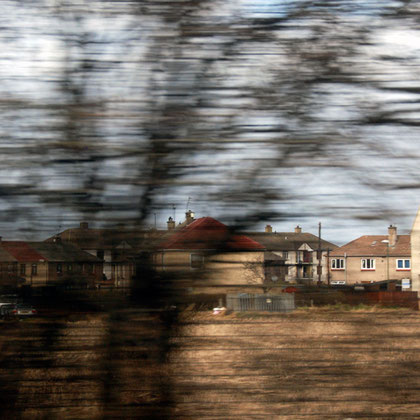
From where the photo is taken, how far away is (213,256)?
1.74m

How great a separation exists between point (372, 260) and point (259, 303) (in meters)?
0.39

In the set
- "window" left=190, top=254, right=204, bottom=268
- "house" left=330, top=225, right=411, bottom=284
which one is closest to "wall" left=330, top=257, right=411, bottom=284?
"house" left=330, top=225, right=411, bottom=284

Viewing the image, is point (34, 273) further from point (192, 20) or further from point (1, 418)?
point (192, 20)

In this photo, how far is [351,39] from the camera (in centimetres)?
180

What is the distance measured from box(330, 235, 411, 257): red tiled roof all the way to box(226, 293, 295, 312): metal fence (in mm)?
213

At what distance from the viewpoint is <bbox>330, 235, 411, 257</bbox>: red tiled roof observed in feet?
5.55

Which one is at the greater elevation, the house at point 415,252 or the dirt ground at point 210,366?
the house at point 415,252

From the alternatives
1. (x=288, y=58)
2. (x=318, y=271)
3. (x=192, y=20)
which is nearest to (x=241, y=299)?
(x=318, y=271)

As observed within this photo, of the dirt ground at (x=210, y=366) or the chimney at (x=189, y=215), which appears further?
the chimney at (x=189, y=215)

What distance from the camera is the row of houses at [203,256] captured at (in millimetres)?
1727

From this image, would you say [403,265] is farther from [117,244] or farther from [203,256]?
[117,244]

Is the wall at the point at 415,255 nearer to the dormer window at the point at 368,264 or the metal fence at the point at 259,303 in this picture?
the dormer window at the point at 368,264

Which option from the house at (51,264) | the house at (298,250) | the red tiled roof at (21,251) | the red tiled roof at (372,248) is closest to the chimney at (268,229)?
the house at (298,250)

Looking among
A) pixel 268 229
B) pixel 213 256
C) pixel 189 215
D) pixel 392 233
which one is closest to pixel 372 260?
pixel 392 233
